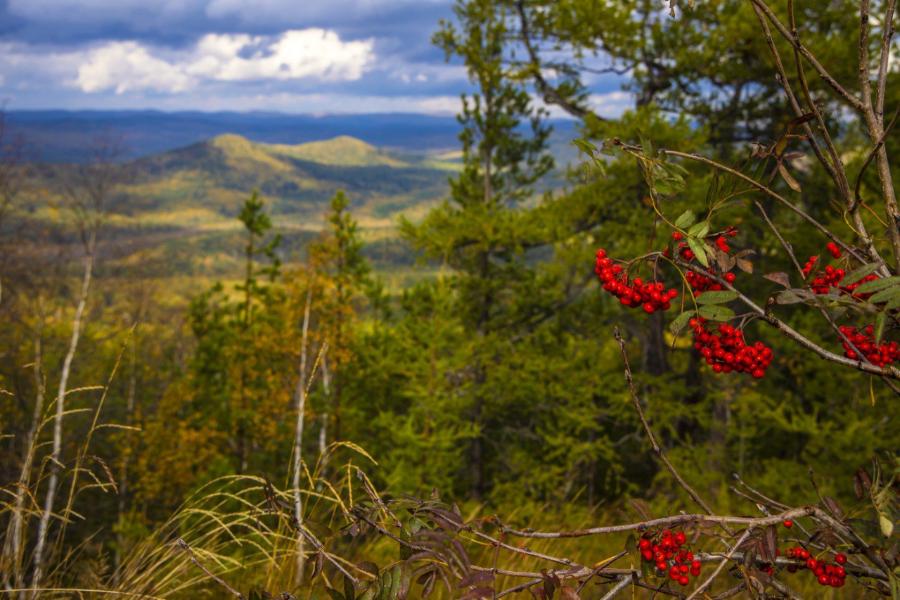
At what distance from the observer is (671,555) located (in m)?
1.35

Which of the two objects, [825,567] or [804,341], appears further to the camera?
[825,567]

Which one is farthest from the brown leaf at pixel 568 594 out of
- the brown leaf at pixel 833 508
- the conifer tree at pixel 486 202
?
the conifer tree at pixel 486 202

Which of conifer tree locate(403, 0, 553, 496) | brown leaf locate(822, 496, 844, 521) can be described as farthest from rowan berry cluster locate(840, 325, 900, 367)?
conifer tree locate(403, 0, 553, 496)

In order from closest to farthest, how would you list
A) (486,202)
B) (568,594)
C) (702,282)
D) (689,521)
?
(568,594), (689,521), (702,282), (486,202)

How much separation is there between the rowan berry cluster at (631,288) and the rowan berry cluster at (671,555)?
49 centimetres

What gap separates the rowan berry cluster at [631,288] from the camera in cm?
143

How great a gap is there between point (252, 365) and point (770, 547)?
20846 millimetres

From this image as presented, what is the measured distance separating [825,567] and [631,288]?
0.75m

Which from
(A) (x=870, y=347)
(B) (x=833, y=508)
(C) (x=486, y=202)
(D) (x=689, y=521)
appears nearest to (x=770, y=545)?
(D) (x=689, y=521)

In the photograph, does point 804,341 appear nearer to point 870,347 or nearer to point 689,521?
point 870,347

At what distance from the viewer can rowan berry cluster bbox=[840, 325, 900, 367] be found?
140cm

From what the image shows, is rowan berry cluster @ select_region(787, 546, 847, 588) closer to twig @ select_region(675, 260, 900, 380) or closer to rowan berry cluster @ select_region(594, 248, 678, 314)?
twig @ select_region(675, 260, 900, 380)

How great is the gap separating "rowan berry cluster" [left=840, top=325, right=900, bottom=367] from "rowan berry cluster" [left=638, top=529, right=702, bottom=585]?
55 centimetres

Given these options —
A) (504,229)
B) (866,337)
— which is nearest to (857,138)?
(504,229)
